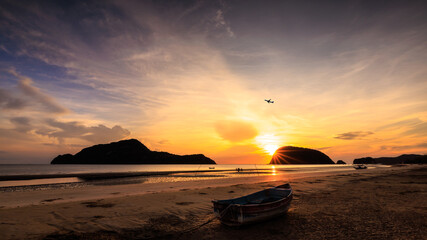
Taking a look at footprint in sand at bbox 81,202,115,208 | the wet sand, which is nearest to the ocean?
footprint in sand at bbox 81,202,115,208

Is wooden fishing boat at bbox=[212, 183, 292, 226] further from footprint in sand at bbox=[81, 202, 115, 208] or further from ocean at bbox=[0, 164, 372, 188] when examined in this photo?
ocean at bbox=[0, 164, 372, 188]

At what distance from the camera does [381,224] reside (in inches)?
458

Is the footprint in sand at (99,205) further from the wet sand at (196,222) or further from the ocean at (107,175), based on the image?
the ocean at (107,175)

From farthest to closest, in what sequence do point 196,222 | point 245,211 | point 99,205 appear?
point 99,205 < point 196,222 < point 245,211

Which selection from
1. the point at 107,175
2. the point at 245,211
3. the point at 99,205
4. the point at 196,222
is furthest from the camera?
the point at 107,175

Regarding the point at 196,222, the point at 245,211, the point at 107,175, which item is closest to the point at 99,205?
the point at 196,222

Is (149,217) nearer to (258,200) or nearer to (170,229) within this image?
(170,229)

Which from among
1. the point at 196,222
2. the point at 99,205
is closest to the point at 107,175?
the point at 99,205

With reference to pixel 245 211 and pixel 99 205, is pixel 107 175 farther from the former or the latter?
pixel 245 211

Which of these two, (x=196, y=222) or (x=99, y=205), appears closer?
(x=196, y=222)

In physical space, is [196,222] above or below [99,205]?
below

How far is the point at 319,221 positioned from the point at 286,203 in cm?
203

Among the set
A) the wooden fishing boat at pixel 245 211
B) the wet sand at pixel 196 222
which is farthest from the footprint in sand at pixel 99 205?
the wooden fishing boat at pixel 245 211

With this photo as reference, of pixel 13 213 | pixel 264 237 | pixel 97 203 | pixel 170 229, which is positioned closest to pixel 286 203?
pixel 264 237
